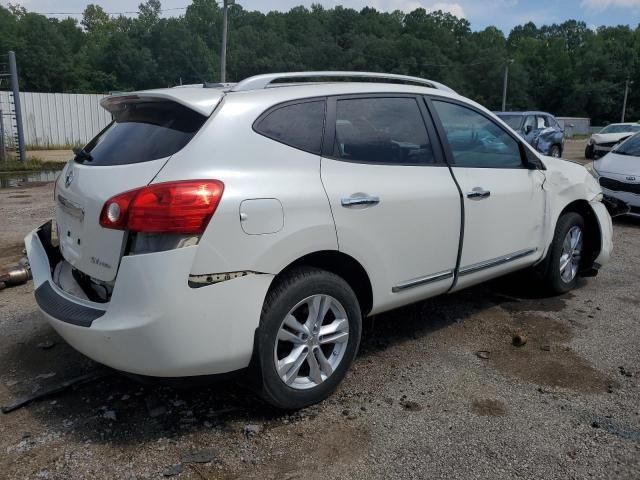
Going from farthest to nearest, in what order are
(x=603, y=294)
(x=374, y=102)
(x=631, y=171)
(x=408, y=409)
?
(x=631, y=171) < (x=603, y=294) < (x=374, y=102) < (x=408, y=409)

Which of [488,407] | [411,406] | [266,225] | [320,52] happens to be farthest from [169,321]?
[320,52]

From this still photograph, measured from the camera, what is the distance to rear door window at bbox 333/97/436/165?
11.0 feet

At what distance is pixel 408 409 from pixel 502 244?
1592 millimetres

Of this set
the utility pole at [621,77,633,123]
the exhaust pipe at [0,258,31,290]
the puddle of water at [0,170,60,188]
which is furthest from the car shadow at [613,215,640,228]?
the utility pole at [621,77,633,123]

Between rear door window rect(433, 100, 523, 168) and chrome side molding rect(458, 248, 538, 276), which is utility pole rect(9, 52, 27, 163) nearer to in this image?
rear door window rect(433, 100, 523, 168)

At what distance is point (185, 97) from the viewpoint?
297cm

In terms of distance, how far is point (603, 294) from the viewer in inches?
206

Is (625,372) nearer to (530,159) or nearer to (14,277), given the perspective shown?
(530,159)

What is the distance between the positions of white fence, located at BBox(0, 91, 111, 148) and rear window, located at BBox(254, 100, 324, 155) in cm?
2138

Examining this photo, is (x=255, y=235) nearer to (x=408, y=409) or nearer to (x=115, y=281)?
(x=115, y=281)

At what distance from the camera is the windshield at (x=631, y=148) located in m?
9.08

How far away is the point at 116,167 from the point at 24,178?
12.9m

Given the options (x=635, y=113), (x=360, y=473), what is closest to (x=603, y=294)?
(x=360, y=473)

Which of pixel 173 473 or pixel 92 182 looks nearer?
pixel 173 473
